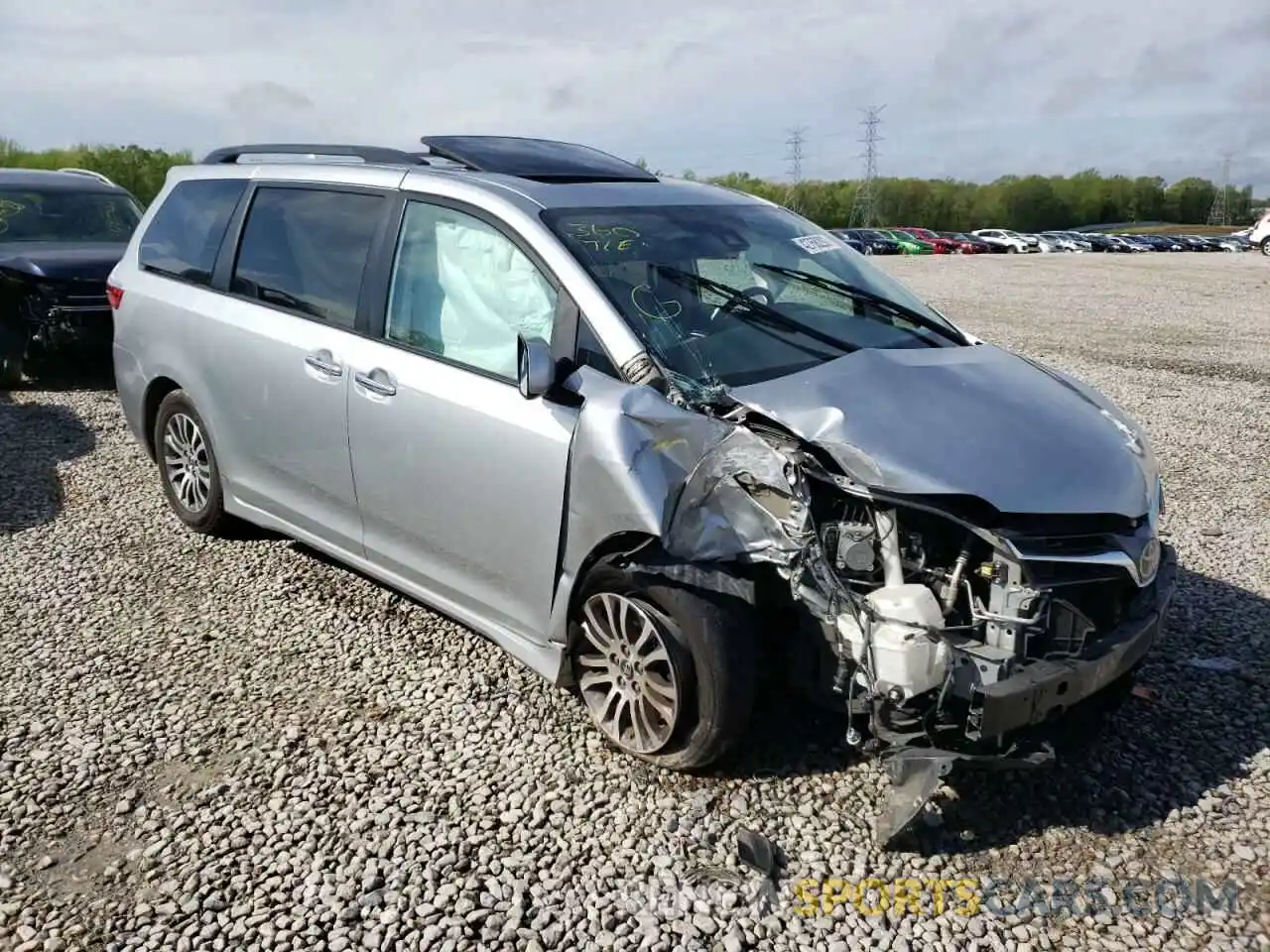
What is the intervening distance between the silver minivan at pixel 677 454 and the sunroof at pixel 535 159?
3cm

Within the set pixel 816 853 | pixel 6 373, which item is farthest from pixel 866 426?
pixel 6 373

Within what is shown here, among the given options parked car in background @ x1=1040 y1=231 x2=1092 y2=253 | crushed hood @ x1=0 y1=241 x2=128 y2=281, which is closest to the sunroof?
crushed hood @ x1=0 y1=241 x2=128 y2=281

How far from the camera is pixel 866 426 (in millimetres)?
3250

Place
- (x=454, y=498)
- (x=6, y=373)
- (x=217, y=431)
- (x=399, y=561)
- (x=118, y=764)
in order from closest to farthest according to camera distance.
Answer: (x=118, y=764), (x=454, y=498), (x=399, y=561), (x=217, y=431), (x=6, y=373)

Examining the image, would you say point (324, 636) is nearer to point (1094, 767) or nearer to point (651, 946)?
point (651, 946)

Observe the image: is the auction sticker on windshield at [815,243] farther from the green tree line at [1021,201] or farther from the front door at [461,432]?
the green tree line at [1021,201]

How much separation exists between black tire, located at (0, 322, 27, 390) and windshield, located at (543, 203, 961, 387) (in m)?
7.32

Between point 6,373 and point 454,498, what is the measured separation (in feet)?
24.1

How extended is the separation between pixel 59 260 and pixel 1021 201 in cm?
12259

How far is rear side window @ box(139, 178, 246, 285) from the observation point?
529 centimetres

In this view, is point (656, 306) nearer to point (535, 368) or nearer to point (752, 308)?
point (752, 308)

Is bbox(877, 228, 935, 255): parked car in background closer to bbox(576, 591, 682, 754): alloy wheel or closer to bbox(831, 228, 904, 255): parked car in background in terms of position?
bbox(831, 228, 904, 255): parked car in background

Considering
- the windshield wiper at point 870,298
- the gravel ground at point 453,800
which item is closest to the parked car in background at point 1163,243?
the gravel ground at point 453,800

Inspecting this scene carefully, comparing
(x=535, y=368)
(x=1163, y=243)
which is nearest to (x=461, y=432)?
(x=535, y=368)
